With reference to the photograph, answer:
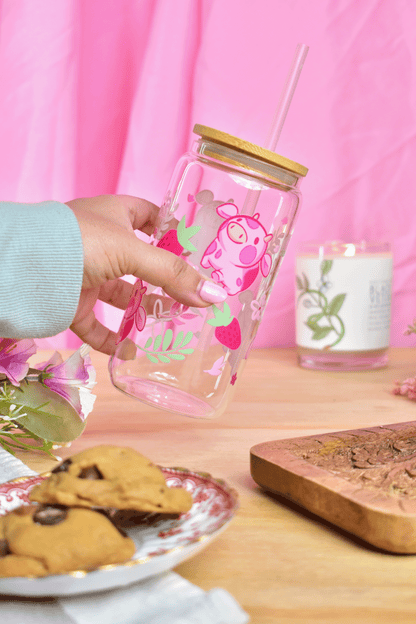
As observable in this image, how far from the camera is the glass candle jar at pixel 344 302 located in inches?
34.5

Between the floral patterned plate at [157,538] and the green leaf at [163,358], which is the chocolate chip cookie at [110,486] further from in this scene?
the green leaf at [163,358]

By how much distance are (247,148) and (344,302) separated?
0.45 metres

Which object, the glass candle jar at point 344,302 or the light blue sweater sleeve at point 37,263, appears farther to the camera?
the glass candle jar at point 344,302

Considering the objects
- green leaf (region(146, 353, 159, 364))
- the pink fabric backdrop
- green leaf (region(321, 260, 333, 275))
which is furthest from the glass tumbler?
the pink fabric backdrop

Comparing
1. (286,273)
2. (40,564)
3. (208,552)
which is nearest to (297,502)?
(208,552)

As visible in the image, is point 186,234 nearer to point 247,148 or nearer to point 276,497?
point 247,148

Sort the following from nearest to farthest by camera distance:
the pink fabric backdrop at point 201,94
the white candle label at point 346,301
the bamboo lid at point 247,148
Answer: the bamboo lid at point 247,148 → the white candle label at point 346,301 → the pink fabric backdrop at point 201,94

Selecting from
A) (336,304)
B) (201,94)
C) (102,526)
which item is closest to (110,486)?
(102,526)

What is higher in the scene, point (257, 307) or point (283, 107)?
point (283, 107)

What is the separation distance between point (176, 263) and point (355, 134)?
675 mm

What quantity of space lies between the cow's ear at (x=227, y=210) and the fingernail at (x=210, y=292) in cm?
6

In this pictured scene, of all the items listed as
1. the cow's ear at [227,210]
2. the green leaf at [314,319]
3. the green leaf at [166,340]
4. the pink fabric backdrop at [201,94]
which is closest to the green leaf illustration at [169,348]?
the green leaf at [166,340]

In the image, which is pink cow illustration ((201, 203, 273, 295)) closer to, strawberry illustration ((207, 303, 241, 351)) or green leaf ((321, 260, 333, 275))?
strawberry illustration ((207, 303, 241, 351))

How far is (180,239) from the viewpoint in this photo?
52cm
